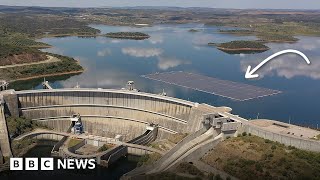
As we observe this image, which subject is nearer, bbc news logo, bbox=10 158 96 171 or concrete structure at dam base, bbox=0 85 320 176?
bbc news logo, bbox=10 158 96 171

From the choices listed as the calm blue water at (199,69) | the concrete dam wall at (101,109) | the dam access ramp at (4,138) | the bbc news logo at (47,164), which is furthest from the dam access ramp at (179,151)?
the calm blue water at (199,69)

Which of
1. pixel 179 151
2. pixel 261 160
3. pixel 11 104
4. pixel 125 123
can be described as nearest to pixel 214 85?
pixel 125 123

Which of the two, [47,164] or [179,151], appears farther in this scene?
[47,164]

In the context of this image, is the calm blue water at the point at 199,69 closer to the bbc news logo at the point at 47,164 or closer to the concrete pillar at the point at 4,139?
the bbc news logo at the point at 47,164

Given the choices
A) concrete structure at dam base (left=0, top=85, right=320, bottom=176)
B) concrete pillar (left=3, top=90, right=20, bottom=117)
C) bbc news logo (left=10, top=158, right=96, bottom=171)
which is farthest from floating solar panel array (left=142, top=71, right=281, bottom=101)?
bbc news logo (left=10, top=158, right=96, bottom=171)

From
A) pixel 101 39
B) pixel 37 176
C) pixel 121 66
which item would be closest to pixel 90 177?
pixel 37 176

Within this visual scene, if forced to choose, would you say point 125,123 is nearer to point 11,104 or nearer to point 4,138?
point 11,104

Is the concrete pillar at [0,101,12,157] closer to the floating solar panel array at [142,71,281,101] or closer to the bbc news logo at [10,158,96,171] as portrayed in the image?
the bbc news logo at [10,158,96,171]
